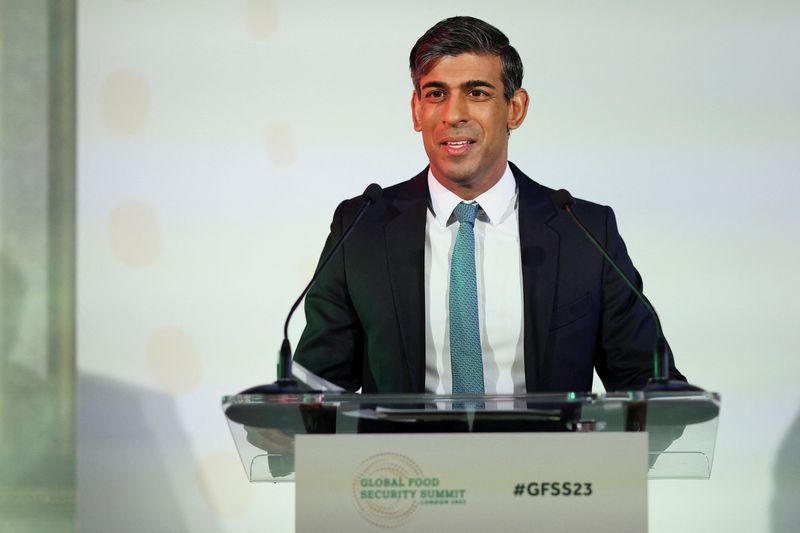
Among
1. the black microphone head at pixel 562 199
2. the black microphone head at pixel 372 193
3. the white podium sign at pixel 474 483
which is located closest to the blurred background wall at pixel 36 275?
the black microphone head at pixel 372 193

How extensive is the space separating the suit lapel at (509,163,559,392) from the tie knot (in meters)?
0.14

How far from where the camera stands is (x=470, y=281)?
9.78ft

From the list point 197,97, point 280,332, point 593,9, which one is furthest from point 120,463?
point 593,9

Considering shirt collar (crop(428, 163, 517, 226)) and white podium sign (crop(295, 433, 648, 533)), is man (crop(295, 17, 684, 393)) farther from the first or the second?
white podium sign (crop(295, 433, 648, 533))

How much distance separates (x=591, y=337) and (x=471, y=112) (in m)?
0.78

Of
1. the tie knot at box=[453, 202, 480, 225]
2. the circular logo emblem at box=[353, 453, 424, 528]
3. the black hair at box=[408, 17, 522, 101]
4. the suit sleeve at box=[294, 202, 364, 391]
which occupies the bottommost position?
the circular logo emblem at box=[353, 453, 424, 528]

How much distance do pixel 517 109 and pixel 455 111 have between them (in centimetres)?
30

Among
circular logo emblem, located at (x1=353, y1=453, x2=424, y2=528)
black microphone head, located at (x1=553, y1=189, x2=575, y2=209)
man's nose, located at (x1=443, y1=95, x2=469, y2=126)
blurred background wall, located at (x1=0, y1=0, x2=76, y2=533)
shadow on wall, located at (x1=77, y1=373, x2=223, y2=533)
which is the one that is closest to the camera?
circular logo emblem, located at (x1=353, y1=453, x2=424, y2=528)

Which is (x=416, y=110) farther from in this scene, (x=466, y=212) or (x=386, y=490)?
(x=386, y=490)

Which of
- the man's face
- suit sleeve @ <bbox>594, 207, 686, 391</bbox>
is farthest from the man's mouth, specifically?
suit sleeve @ <bbox>594, 207, 686, 391</bbox>

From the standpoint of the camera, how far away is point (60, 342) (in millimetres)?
4043

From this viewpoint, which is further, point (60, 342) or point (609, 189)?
point (60, 342)

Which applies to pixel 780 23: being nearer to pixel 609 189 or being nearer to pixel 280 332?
pixel 609 189

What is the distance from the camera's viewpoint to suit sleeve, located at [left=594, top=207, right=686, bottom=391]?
2.88 m
